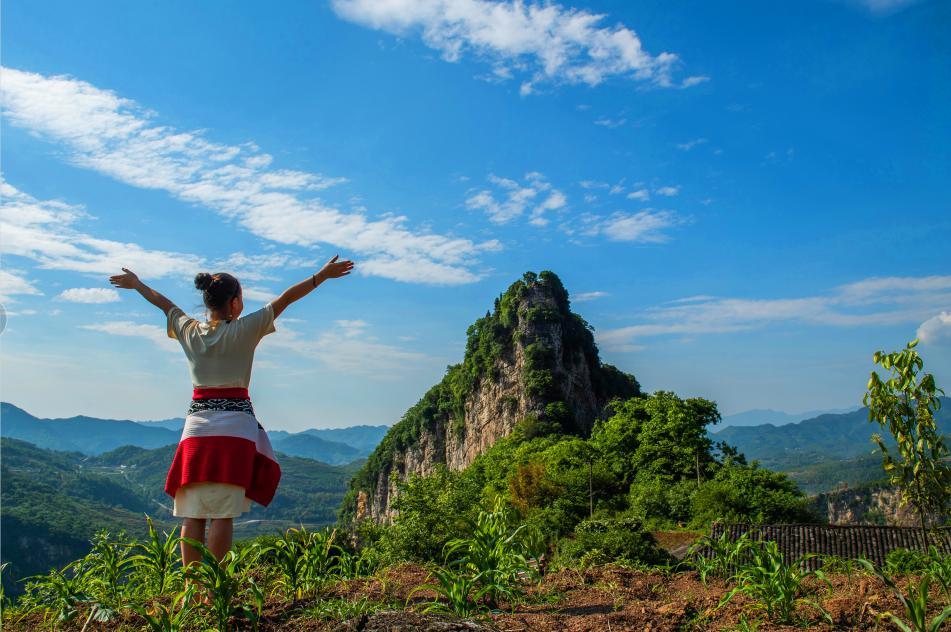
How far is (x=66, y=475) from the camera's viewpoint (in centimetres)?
17862

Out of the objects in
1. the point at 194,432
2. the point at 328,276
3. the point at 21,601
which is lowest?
the point at 21,601

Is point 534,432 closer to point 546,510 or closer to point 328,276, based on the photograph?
point 546,510

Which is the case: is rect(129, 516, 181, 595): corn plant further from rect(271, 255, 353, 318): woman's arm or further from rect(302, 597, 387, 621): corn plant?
rect(271, 255, 353, 318): woman's arm

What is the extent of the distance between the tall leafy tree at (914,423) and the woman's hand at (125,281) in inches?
247

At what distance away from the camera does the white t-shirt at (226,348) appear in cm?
422

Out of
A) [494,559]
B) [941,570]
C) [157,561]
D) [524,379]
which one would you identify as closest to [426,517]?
[157,561]

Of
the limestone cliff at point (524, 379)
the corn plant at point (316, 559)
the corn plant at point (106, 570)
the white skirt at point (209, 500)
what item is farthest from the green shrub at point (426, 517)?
the limestone cliff at point (524, 379)

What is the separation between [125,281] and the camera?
15.4ft

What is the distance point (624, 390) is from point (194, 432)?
72.1m

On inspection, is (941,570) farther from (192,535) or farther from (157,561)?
(157,561)

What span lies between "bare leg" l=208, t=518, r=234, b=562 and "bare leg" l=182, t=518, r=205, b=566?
0.10 meters

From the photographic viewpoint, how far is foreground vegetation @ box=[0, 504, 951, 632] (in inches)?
139

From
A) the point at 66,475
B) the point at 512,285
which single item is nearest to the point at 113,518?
the point at 66,475

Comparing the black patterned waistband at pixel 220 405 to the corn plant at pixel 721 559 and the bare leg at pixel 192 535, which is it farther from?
the corn plant at pixel 721 559
